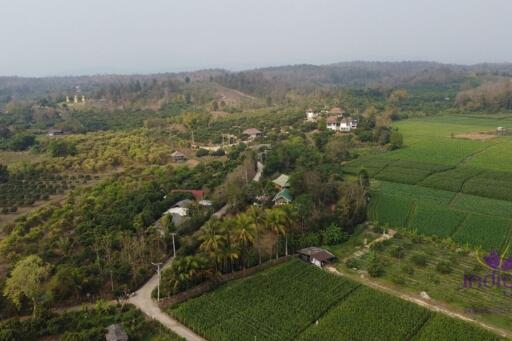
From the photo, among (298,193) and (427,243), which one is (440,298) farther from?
(298,193)

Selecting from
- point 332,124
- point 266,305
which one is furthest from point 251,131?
point 266,305

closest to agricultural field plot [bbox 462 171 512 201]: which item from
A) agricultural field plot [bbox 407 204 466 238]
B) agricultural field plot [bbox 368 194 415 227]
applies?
agricultural field plot [bbox 407 204 466 238]

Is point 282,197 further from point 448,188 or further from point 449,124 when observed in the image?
point 449,124

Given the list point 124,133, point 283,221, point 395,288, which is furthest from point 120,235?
point 124,133

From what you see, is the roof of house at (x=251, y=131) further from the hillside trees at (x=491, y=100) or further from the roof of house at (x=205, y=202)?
the hillside trees at (x=491, y=100)

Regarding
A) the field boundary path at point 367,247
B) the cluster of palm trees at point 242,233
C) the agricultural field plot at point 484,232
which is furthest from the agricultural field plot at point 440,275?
the cluster of palm trees at point 242,233

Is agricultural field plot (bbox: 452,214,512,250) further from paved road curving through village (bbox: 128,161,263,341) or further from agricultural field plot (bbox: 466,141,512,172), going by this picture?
paved road curving through village (bbox: 128,161,263,341)
